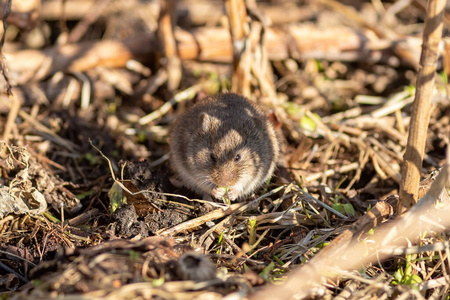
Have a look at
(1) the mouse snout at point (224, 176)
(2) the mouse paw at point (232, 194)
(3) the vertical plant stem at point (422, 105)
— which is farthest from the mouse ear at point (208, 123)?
(3) the vertical plant stem at point (422, 105)

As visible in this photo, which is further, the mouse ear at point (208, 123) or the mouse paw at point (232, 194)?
the mouse ear at point (208, 123)

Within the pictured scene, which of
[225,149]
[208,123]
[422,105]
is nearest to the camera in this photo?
[422,105]

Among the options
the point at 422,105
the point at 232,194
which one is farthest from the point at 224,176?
the point at 422,105

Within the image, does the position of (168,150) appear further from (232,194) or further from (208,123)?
(232,194)

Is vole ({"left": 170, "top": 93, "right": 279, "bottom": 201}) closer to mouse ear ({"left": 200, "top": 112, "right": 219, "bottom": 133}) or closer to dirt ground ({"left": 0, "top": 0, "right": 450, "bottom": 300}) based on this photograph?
mouse ear ({"left": 200, "top": 112, "right": 219, "bottom": 133})

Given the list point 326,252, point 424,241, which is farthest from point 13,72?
point 424,241

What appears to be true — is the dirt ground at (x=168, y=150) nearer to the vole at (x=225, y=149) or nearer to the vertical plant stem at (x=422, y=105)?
the vertical plant stem at (x=422, y=105)

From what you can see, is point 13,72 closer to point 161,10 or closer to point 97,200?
point 161,10
